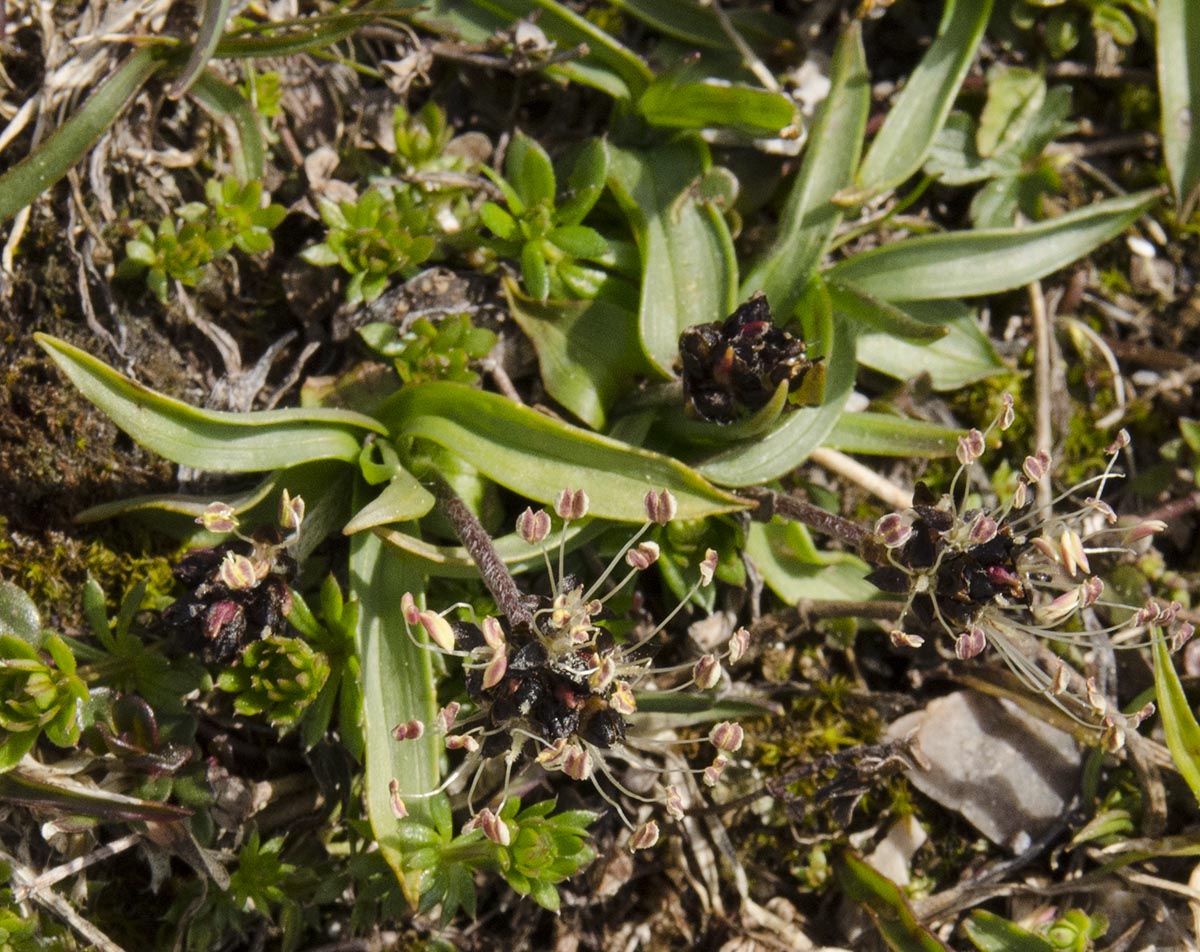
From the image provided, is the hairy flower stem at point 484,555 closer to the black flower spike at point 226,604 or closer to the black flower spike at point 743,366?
the black flower spike at point 226,604

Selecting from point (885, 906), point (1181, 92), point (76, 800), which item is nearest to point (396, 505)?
point (76, 800)

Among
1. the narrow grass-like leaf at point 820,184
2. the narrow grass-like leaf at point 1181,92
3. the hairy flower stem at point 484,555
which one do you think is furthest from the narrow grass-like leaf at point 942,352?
the hairy flower stem at point 484,555

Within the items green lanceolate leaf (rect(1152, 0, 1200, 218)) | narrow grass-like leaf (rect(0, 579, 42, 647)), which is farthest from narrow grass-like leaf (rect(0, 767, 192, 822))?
green lanceolate leaf (rect(1152, 0, 1200, 218))

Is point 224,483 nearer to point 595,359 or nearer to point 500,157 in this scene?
point 595,359

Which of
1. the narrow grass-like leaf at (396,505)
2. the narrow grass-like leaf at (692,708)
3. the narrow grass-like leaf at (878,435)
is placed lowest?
the narrow grass-like leaf at (692,708)

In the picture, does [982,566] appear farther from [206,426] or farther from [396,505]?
[206,426]

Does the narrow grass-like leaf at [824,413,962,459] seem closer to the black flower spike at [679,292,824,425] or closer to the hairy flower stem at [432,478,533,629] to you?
the black flower spike at [679,292,824,425]
